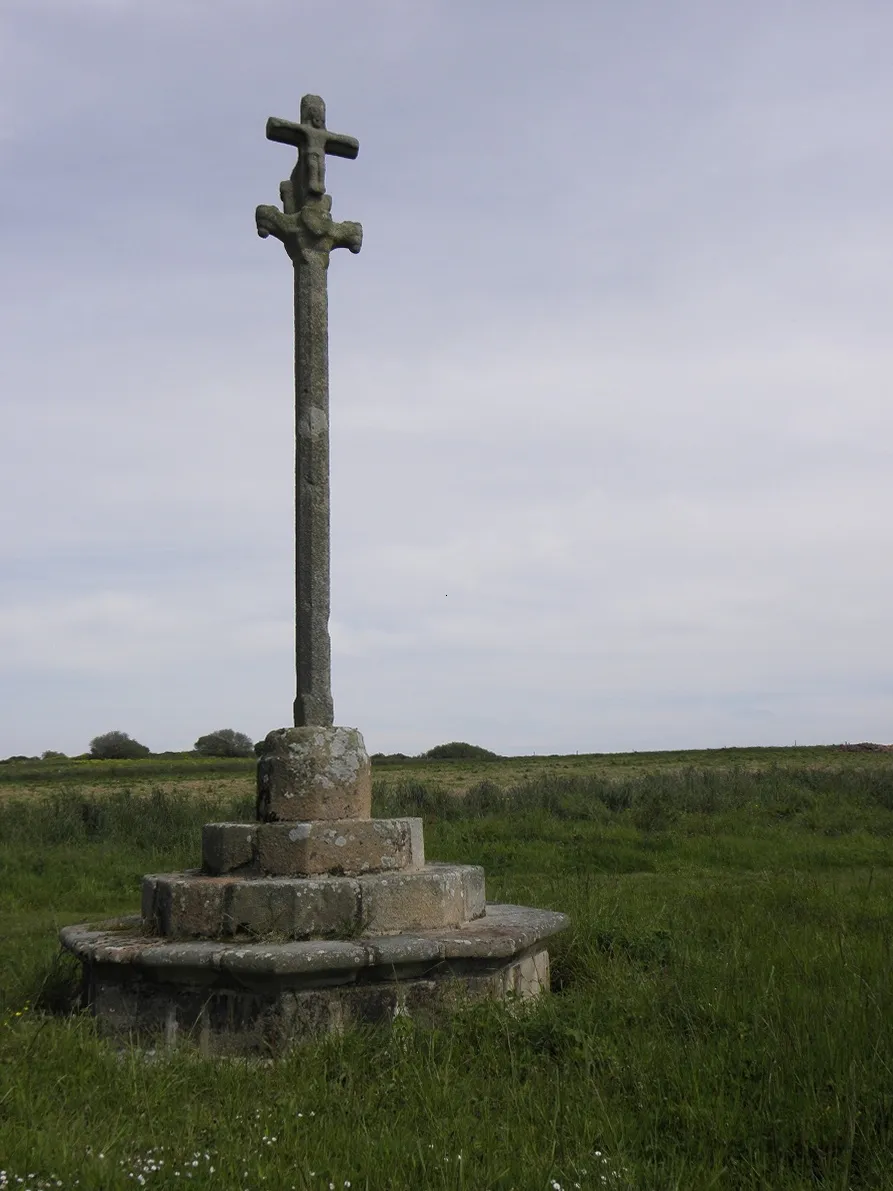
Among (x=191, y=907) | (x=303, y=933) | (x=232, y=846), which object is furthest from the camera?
(x=232, y=846)

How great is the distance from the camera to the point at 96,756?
176 feet

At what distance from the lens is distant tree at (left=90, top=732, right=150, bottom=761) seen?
5362cm

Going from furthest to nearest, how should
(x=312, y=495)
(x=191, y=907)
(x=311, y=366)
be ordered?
(x=311, y=366) → (x=312, y=495) → (x=191, y=907)

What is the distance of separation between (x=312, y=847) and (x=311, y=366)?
277 centimetres

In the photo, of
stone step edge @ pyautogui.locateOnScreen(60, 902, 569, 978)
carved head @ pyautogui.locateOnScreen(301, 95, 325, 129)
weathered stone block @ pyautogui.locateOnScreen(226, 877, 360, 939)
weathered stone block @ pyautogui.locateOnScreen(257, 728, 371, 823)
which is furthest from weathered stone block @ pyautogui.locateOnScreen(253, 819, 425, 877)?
carved head @ pyautogui.locateOnScreen(301, 95, 325, 129)

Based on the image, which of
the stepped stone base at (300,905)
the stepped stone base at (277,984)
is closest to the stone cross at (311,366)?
the stepped stone base at (300,905)

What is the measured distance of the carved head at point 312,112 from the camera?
6637mm

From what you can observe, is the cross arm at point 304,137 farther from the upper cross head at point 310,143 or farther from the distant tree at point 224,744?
the distant tree at point 224,744

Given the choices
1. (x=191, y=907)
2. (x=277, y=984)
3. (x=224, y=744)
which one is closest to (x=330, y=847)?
(x=191, y=907)

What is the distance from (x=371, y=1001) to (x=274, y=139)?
16.3 feet

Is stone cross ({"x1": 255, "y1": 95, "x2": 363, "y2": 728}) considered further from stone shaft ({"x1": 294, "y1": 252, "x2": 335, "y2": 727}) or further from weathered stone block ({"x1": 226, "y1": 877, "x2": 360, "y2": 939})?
weathered stone block ({"x1": 226, "y1": 877, "x2": 360, "y2": 939})

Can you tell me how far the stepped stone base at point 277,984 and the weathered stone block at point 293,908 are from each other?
0.44 ft

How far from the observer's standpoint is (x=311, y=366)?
6.33 m

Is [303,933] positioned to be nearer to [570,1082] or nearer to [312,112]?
[570,1082]
